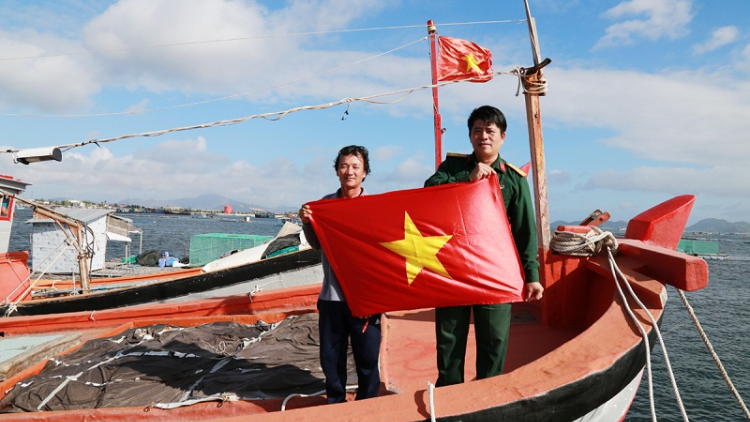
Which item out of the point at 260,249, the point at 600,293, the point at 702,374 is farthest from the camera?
the point at 260,249

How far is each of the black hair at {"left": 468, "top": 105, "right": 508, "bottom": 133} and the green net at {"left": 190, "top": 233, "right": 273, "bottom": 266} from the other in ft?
76.0

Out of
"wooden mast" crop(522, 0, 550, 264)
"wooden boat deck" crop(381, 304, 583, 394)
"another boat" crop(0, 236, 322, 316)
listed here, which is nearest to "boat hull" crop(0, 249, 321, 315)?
"another boat" crop(0, 236, 322, 316)

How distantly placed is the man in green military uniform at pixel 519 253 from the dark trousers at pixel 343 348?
47cm

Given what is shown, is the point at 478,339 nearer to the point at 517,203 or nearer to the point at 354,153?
the point at 517,203

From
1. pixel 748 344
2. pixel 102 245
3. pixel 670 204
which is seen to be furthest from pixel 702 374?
pixel 102 245

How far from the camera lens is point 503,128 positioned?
2.93 meters

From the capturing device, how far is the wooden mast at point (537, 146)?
15.4ft

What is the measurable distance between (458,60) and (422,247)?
805 centimetres

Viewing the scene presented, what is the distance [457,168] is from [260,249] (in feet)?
36.2

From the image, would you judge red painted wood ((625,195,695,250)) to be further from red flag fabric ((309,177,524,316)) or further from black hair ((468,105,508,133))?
black hair ((468,105,508,133))

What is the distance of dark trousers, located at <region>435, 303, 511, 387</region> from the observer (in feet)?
9.37

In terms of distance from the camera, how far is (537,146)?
15.9 feet

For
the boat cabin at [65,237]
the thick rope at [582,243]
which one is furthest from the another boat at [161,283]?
the boat cabin at [65,237]

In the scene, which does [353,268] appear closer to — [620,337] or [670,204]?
[620,337]
